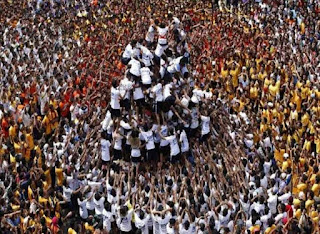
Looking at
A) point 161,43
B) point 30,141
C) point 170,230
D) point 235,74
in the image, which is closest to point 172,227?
point 170,230

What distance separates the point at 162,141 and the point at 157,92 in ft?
2.62

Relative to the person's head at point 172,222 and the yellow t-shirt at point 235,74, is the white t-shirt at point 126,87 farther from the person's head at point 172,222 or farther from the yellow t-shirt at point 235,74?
the yellow t-shirt at point 235,74

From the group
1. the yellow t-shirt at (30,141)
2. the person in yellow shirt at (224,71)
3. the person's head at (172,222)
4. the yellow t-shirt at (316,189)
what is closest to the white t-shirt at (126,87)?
the person's head at (172,222)

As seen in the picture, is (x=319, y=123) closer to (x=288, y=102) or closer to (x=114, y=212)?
(x=288, y=102)

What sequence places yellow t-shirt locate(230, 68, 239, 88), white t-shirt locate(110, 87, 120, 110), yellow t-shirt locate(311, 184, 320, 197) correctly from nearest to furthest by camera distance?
1. yellow t-shirt locate(311, 184, 320, 197)
2. white t-shirt locate(110, 87, 120, 110)
3. yellow t-shirt locate(230, 68, 239, 88)

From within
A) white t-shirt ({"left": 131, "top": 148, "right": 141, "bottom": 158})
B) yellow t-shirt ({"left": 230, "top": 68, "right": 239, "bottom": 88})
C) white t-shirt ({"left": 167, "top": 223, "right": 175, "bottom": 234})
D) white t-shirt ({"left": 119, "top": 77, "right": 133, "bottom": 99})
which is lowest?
white t-shirt ({"left": 167, "top": 223, "right": 175, "bottom": 234})

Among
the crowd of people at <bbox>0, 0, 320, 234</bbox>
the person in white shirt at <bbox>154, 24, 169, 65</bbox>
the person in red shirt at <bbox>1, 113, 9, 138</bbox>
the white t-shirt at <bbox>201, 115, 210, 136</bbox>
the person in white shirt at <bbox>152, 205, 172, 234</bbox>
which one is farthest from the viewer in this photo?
the person in red shirt at <bbox>1, 113, 9, 138</bbox>

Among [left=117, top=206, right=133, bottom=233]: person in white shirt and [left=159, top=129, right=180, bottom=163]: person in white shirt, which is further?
[left=159, top=129, right=180, bottom=163]: person in white shirt

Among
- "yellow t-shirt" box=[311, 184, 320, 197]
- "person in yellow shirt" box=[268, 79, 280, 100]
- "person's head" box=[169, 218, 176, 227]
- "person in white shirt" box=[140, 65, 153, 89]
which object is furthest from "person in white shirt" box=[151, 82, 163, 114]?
"person in yellow shirt" box=[268, 79, 280, 100]

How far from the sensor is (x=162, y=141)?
9461 mm

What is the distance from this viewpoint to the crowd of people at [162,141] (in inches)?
352

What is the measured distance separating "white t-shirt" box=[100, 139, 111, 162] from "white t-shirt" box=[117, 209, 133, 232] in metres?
1.28

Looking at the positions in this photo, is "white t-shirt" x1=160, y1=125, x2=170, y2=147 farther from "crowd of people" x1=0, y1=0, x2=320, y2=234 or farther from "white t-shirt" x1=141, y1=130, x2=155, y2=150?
"white t-shirt" x1=141, y1=130, x2=155, y2=150

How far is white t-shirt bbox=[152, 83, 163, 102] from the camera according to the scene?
366 inches
